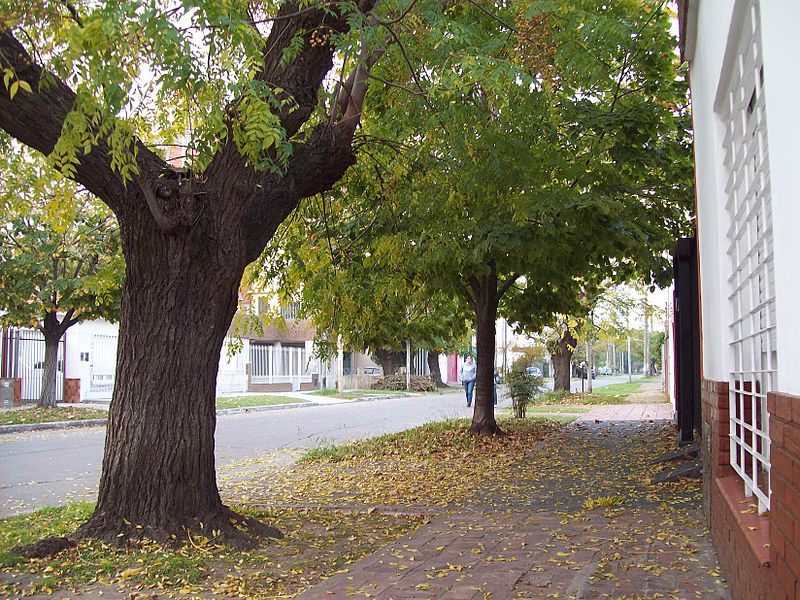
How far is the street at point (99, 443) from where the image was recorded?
10125mm

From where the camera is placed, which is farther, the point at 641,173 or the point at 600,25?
the point at 641,173

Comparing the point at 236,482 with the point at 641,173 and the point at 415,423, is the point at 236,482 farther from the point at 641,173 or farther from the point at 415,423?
the point at 415,423

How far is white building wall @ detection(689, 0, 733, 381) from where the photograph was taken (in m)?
5.16

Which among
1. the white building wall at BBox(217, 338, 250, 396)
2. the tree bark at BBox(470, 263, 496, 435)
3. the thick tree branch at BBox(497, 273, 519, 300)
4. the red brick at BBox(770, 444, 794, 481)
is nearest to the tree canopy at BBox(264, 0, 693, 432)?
the thick tree branch at BBox(497, 273, 519, 300)

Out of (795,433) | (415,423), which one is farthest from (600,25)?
(415,423)

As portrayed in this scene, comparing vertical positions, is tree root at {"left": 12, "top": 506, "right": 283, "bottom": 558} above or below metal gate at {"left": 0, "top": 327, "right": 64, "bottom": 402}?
below

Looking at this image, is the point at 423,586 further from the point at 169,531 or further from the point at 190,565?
the point at 169,531

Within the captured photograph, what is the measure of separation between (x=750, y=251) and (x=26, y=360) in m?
26.6

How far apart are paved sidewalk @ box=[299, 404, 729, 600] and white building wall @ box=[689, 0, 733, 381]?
139 centimetres

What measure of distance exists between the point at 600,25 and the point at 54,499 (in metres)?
8.16

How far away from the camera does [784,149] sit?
2922mm

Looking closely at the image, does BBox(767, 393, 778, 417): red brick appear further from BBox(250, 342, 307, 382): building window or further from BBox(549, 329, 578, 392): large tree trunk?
BBox(250, 342, 307, 382): building window

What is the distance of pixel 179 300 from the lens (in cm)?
657

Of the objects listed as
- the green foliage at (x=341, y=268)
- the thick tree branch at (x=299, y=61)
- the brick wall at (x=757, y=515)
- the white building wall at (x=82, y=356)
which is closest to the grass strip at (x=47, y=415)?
the white building wall at (x=82, y=356)
